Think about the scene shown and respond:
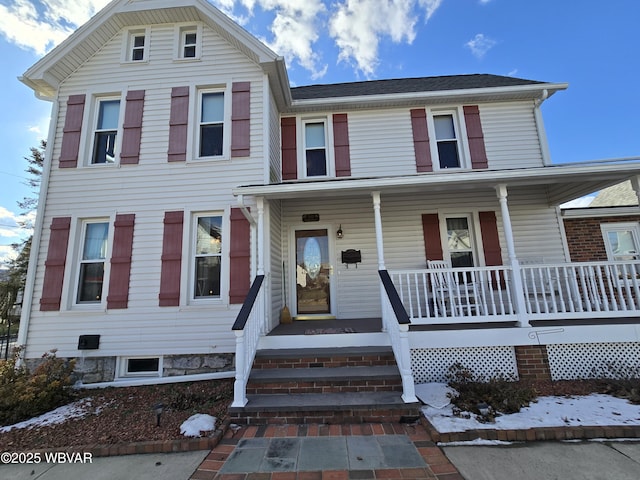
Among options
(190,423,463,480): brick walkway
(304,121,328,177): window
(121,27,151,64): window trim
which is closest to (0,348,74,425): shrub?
(190,423,463,480): brick walkway

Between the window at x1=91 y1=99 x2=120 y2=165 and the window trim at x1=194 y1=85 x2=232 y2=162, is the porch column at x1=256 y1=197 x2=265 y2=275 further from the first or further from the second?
the window at x1=91 y1=99 x2=120 y2=165

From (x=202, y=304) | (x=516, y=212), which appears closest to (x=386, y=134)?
(x=516, y=212)

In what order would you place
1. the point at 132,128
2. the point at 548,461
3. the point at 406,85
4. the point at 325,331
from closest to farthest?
the point at 548,461 → the point at 325,331 → the point at 132,128 → the point at 406,85

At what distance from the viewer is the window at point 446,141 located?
22.6 feet

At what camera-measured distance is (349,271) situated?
6.36 meters

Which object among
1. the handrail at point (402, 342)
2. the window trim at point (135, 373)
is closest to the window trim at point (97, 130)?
the window trim at point (135, 373)

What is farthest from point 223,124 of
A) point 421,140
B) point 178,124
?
point 421,140

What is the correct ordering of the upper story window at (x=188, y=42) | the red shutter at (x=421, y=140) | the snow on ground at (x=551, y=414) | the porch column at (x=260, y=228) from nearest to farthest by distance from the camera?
the snow on ground at (x=551, y=414) → the porch column at (x=260, y=228) → the upper story window at (x=188, y=42) → the red shutter at (x=421, y=140)

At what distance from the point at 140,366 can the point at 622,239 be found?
37.3 ft

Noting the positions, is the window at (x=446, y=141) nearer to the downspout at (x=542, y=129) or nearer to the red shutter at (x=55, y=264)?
the downspout at (x=542, y=129)

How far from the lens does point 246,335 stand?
3873 mm

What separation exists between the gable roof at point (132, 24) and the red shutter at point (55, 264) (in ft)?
10.7

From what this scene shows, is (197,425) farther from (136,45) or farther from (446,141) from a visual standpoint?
(136,45)

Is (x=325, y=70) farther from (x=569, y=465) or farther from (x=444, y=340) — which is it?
(x=569, y=465)
